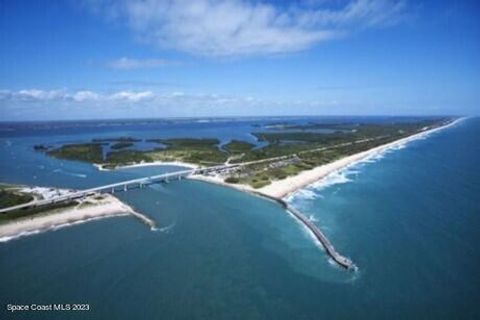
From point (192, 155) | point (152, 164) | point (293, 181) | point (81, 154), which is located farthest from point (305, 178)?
point (81, 154)

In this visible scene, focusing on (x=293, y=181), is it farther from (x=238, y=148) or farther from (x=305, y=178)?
(x=238, y=148)

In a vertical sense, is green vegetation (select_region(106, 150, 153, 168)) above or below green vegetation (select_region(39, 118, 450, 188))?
above

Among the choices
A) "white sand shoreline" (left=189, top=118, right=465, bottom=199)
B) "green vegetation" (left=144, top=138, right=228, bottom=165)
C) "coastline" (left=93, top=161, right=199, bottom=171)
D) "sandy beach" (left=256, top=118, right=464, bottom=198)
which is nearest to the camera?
"white sand shoreline" (left=189, top=118, right=465, bottom=199)

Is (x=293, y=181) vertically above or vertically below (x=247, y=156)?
below

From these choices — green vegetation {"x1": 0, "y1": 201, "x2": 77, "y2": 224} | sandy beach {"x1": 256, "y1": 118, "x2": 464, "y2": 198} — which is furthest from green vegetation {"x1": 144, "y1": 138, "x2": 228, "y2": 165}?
green vegetation {"x1": 0, "y1": 201, "x2": 77, "y2": 224}

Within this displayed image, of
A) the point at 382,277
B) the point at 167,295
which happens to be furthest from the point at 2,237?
the point at 382,277

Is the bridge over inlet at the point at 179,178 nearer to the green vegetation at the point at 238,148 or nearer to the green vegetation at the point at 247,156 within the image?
the green vegetation at the point at 247,156

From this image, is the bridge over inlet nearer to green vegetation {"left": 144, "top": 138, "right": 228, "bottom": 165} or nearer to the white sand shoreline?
the white sand shoreline
